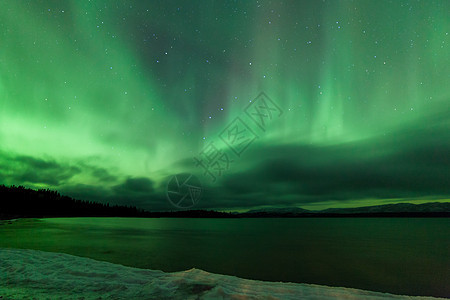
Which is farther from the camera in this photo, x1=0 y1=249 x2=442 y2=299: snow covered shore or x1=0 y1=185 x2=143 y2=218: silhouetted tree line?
x1=0 y1=185 x2=143 y2=218: silhouetted tree line

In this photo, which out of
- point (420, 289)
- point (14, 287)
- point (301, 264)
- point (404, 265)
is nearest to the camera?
point (14, 287)

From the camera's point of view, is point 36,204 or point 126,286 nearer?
point 126,286

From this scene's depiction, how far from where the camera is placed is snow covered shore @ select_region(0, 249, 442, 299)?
21.2 feet

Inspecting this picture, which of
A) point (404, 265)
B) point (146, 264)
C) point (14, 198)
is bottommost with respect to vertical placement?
point (404, 265)

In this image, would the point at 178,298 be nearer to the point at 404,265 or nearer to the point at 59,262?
the point at 59,262

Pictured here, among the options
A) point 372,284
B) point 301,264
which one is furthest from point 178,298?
point 301,264

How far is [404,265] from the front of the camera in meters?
19.5

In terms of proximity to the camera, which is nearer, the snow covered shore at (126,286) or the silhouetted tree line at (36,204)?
the snow covered shore at (126,286)

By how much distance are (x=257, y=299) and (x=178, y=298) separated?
2104mm

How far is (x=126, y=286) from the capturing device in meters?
7.20

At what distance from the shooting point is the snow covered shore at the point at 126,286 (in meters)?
6.47

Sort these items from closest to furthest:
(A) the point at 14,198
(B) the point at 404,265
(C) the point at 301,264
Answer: (C) the point at 301,264 → (B) the point at 404,265 → (A) the point at 14,198

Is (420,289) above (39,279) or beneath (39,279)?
beneath

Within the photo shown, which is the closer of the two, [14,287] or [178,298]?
[178,298]
